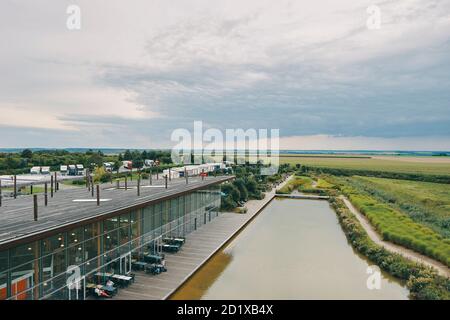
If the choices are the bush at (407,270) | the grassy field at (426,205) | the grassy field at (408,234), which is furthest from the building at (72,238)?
the grassy field at (426,205)

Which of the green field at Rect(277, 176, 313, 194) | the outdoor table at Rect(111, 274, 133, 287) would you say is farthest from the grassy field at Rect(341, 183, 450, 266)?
the green field at Rect(277, 176, 313, 194)

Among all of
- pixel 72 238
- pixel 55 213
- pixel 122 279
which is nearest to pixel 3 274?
pixel 72 238

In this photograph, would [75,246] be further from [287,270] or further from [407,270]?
[407,270]

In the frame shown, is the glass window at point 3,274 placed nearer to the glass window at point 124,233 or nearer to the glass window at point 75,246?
the glass window at point 75,246

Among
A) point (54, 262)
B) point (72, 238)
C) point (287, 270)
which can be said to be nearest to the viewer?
point (54, 262)

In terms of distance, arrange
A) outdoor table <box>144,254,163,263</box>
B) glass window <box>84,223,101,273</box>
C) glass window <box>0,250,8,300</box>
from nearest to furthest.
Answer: glass window <box>0,250,8,300</box>
glass window <box>84,223,101,273</box>
outdoor table <box>144,254,163,263</box>

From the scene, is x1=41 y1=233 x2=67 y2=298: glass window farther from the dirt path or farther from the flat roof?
the dirt path
